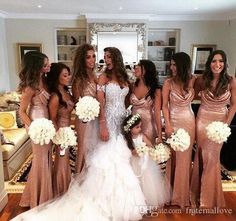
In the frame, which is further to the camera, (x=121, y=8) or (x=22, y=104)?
(x=121, y=8)

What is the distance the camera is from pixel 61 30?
24.3 feet

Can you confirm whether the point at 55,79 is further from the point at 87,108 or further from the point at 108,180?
the point at 108,180

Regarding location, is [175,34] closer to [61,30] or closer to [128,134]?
[61,30]

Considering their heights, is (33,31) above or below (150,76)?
above

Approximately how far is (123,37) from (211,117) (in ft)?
17.0

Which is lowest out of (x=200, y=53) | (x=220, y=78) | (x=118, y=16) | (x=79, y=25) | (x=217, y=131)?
(x=217, y=131)

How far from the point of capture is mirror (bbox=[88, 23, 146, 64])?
279 inches

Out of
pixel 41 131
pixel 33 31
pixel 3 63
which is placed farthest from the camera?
pixel 33 31

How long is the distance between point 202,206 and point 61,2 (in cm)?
466

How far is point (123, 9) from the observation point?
20.8 ft

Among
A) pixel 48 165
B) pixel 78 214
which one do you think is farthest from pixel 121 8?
pixel 78 214

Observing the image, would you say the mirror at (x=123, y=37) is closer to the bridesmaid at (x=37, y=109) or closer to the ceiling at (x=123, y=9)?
the ceiling at (x=123, y=9)

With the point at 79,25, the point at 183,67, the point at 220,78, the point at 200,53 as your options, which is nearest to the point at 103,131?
the point at 183,67

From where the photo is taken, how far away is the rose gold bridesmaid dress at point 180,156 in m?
2.64
